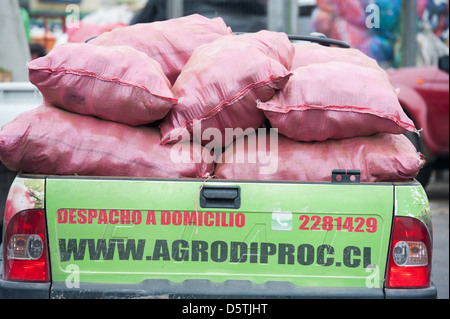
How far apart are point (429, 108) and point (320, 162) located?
5150 millimetres

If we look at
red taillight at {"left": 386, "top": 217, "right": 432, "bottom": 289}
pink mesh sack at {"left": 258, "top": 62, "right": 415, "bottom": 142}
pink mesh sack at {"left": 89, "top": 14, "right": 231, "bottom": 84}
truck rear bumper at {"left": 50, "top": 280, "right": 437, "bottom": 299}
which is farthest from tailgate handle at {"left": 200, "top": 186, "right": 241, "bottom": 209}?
pink mesh sack at {"left": 89, "top": 14, "right": 231, "bottom": 84}

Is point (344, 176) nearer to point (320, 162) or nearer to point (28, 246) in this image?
point (320, 162)

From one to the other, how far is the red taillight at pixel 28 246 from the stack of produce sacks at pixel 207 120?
0.25 meters

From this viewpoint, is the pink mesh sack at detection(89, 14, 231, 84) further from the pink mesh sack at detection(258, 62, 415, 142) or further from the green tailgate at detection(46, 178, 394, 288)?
the green tailgate at detection(46, 178, 394, 288)

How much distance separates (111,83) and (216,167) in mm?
604

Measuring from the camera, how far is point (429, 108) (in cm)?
727

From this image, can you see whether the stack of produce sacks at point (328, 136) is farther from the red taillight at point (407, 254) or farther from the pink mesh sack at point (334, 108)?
the red taillight at point (407, 254)

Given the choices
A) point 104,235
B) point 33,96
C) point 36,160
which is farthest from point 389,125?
point 33,96

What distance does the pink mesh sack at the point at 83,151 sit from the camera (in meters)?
2.52

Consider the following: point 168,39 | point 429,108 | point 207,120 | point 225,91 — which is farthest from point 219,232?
point 429,108

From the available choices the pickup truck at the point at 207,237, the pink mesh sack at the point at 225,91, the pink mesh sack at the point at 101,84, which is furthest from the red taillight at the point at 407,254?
the pink mesh sack at the point at 101,84

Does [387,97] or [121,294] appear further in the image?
[387,97]

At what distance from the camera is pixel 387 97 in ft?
8.70

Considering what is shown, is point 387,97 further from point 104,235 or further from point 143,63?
point 104,235
